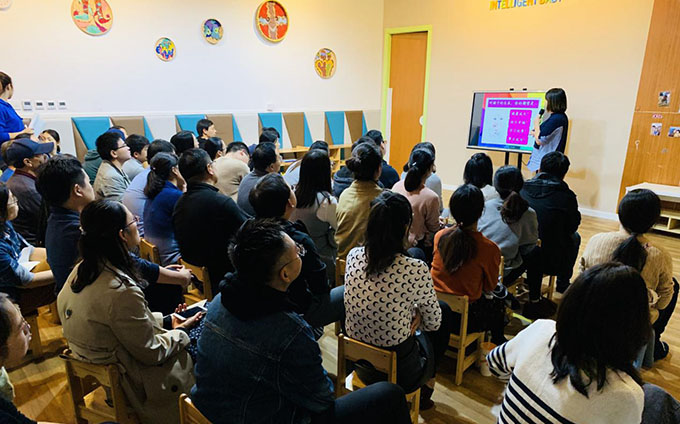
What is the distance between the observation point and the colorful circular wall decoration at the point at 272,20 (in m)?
5.90

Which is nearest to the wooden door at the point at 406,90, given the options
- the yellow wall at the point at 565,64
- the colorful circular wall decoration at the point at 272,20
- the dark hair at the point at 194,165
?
the yellow wall at the point at 565,64

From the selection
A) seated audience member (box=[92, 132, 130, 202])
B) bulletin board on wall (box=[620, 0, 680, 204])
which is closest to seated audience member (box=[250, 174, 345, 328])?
seated audience member (box=[92, 132, 130, 202])

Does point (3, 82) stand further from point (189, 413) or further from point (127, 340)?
point (189, 413)

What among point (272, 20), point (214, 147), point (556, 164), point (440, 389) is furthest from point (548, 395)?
point (272, 20)

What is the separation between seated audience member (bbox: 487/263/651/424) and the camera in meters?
0.91

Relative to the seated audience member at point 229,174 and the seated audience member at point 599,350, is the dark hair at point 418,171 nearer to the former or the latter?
the seated audience member at point 229,174

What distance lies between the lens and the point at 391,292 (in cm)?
152

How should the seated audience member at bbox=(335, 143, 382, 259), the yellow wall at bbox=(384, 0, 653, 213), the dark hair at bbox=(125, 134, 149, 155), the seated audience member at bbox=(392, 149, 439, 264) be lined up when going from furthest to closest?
1. the yellow wall at bbox=(384, 0, 653, 213)
2. the dark hair at bbox=(125, 134, 149, 155)
3. the seated audience member at bbox=(392, 149, 439, 264)
4. the seated audience member at bbox=(335, 143, 382, 259)

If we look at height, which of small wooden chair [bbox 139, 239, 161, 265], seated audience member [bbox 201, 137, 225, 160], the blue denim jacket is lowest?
small wooden chair [bbox 139, 239, 161, 265]

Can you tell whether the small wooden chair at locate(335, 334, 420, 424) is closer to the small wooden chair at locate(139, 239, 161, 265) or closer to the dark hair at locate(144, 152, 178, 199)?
the small wooden chair at locate(139, 239, 161, 265)

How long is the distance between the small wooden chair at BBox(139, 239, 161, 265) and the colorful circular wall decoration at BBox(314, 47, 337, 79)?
16.3ft

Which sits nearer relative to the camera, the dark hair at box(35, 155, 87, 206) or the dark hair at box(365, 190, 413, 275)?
the dark hair at box(365, 190, 413, 275)

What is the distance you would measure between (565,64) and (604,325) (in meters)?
5.34

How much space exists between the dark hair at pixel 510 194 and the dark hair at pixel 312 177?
107 cm
